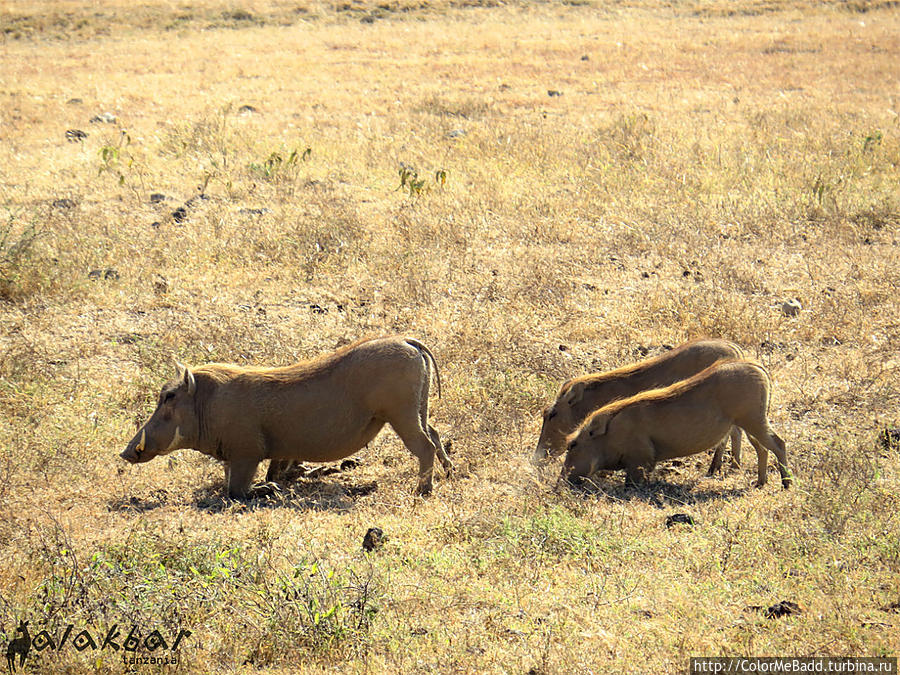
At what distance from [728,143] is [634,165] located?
6.36 ft

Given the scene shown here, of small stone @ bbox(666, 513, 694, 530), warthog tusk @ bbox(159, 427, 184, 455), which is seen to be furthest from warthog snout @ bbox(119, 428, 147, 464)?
small stone @ bbox(666, 513, 694, 530)

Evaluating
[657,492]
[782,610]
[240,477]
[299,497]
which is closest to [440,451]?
[299,497]

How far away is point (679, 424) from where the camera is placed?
21.6 ft

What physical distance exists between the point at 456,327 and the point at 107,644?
498cm

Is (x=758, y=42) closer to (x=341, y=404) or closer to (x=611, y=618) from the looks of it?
(x=341, y=404)

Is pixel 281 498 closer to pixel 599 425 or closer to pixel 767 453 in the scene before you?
pixel 599 425

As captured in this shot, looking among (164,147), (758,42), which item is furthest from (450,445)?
(758,42)

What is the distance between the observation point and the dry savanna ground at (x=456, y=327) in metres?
4.65

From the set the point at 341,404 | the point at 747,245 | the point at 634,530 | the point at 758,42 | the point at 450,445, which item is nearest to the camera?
the point at 634,530

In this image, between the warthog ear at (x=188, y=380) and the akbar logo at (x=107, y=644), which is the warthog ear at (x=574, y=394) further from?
the akbar logo at (x=107, y=644)

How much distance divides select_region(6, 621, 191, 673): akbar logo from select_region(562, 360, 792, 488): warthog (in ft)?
9.78

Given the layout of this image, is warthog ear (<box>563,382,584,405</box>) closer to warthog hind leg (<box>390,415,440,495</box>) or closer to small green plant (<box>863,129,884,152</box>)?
warthog hind leg (<box>390,415,440,495</box>)

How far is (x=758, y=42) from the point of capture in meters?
24.3

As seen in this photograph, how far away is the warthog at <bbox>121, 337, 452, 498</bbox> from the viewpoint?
6.48 metres
